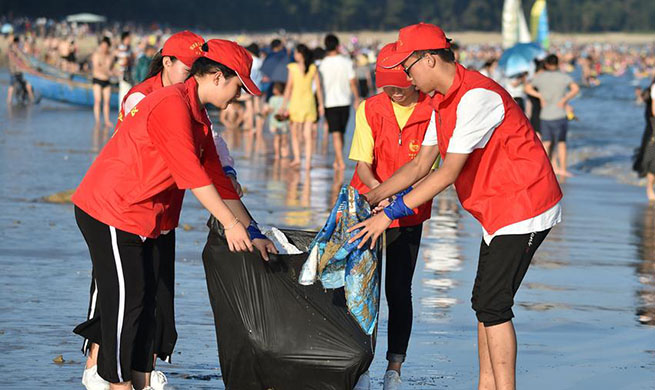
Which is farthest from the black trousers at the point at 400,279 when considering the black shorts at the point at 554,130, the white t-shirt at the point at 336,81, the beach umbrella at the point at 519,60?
the beach umbrella at the point at 519,60

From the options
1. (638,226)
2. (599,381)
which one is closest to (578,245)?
(638,226)

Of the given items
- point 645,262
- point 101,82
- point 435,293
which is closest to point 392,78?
point 435,293

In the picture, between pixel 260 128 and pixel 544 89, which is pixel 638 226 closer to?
pixel 544 89

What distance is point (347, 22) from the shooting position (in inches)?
5768

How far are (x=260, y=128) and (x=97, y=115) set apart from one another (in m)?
3.10

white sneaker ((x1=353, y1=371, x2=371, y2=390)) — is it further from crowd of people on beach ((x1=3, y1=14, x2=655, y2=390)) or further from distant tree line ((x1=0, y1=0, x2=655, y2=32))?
distant tree line ((x1=0, y1=0, x2=655, y2=32))

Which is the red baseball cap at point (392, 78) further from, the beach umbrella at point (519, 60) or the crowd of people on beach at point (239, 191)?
the beach umbrella at point (519, 60)

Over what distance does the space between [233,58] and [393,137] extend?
144 centimetres

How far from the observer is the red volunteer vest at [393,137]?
6.32 m

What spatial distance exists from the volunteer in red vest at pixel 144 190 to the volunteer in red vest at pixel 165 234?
0.77 ft

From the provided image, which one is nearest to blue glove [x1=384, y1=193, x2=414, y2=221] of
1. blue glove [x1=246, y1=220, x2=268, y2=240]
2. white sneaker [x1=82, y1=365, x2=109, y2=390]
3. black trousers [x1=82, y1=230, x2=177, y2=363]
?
blue glove [x1=246, y1=220, x2=268, y2=240]

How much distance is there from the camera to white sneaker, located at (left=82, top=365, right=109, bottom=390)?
5.57 metres

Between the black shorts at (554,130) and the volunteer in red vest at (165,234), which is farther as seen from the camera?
the black shorts at (554,130)

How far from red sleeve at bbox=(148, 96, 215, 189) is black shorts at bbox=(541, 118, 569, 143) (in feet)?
45.0
